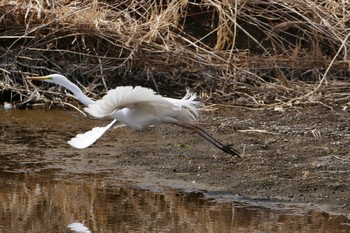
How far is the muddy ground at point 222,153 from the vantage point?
6340 millimetres

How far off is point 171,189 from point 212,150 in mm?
1244

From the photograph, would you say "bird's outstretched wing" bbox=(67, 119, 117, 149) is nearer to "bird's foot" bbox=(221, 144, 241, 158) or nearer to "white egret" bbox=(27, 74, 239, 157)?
"white egret" bbox=(27, 74, 239, 157)

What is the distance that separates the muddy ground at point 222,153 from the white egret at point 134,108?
0.29 m

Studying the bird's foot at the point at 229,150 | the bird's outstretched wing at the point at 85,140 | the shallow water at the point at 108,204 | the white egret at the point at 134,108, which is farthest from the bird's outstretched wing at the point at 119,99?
the bird's foot at the point at 229,150

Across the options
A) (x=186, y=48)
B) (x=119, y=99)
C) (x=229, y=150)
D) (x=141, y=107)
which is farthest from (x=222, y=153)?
(x=186, y=48)

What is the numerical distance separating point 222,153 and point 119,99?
156cm

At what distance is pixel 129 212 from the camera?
575cm

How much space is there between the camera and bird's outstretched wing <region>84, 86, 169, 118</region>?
597 centimetres

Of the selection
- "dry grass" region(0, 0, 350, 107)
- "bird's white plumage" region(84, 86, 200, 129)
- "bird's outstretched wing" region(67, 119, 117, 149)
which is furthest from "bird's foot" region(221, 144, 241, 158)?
"dry grass" region(0, 0, 350, 107)

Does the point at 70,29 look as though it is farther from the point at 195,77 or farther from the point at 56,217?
the point at 56,217

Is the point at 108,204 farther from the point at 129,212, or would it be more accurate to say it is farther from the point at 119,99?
the point at 119,99

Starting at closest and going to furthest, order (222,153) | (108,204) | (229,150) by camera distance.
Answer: (108,204) → (229,150) → (222,153)

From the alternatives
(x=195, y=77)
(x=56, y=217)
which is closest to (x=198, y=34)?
(x=195, y=77)

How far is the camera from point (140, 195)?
622 centimetres
